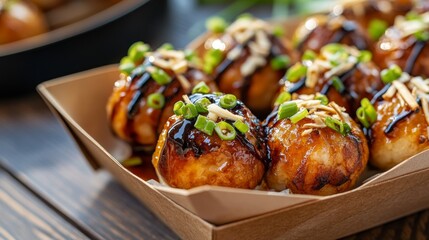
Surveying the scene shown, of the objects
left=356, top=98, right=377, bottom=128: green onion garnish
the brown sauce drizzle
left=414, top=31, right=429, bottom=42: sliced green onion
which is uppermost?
left=356, top=98, right=377, bottom=128: green onion garnish

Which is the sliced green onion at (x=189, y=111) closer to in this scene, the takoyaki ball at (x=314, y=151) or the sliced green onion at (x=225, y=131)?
the sliced green onion at (x=225, y=131)

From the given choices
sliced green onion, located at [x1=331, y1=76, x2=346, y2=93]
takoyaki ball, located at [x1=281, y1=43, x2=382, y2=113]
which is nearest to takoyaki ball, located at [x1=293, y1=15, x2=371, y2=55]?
takoyaki ball, located at [x1=281, y1=43, x2=382, y2=113]

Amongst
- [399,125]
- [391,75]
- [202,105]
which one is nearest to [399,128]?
[399,125]

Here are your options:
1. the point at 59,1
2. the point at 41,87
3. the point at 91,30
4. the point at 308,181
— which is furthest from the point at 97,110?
the point at 59,1

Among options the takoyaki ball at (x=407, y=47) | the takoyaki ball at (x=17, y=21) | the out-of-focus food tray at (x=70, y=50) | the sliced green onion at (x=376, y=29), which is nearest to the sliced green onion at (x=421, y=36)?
the takoyaki ball at (x=407, y=47)

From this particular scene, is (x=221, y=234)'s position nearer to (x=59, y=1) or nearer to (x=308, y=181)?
(x=308, y=181)

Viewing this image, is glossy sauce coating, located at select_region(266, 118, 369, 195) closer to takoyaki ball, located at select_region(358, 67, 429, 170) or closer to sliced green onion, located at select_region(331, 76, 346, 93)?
takoyaki ball, located at select_region(358, 67, 429, 170)
